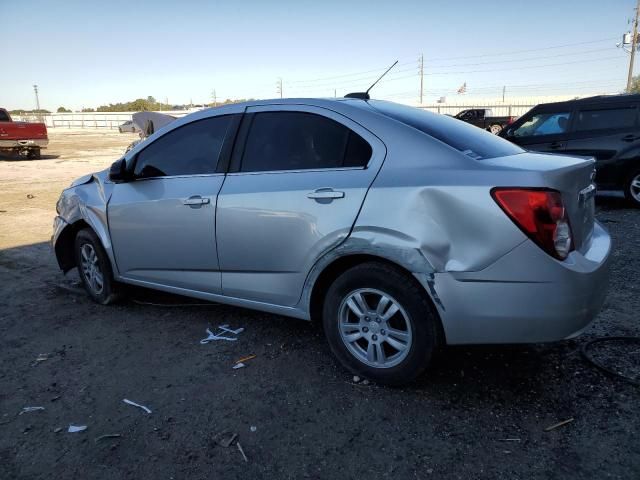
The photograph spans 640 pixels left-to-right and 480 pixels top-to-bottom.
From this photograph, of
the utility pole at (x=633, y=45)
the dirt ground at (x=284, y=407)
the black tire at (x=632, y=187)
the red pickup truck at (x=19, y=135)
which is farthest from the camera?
the utility pole at (x=633, y=45)

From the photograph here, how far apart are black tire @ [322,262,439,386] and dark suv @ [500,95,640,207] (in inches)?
269

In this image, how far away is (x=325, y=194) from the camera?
302 centimetres

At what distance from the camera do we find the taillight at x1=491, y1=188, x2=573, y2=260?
250cm

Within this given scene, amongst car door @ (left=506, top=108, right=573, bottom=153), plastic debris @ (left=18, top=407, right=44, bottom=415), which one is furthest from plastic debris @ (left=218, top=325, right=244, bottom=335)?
car door @ (left=506, top=108, right=573, bottom=153)

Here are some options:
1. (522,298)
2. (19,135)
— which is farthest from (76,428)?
(19,135)

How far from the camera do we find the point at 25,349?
375cm

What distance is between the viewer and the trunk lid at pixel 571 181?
2611mm

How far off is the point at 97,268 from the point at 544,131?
752cm

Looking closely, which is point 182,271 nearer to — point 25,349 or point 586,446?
point 25,349

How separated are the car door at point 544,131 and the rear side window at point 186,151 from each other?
6600 mm

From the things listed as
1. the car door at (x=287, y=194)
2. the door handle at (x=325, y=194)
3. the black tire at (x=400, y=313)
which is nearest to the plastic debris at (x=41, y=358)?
the car door at (x=287, y=194)

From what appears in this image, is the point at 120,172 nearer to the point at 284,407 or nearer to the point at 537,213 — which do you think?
the point at 284,407

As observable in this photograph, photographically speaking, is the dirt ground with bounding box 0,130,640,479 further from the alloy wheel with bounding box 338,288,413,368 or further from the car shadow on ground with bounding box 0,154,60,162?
the car shadow on ground with bounding box 0,154,60,162

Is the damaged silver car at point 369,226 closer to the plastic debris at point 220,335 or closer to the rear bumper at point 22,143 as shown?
the plastic debris at point 220,335
